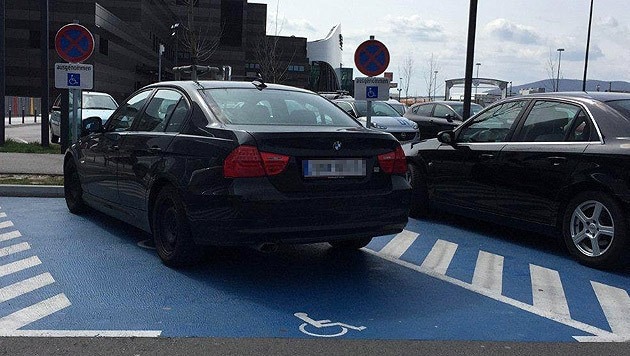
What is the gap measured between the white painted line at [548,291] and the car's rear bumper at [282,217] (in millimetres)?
1284

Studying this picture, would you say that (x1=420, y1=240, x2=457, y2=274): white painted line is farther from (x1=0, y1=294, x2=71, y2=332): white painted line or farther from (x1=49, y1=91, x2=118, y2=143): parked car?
(x1=49, y1=91, x2=118, y2=143): parked car

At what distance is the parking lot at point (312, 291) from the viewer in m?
4.07

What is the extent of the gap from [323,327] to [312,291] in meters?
0.82

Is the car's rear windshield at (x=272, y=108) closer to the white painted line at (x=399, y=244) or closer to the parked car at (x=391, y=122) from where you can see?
the white painted line at (x=399, y=244)

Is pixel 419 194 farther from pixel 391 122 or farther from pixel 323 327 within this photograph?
pixel 391 122

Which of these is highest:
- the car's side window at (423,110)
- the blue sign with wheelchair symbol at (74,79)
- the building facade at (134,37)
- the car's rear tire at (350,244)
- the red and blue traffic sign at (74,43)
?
the building facade at (134,37)

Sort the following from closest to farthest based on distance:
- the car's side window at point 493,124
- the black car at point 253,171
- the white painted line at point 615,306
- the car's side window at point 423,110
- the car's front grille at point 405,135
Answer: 1. the white painted line at point 615,306
2. the black car at point 253,171
3. the car's side window at point 493,124
4. the car's front grille at point 405,135
5. the car's side window at point 423,110

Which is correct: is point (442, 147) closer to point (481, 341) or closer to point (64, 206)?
point (481, 341)

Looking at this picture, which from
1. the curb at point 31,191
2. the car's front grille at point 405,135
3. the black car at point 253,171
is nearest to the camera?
the black car at point 253,171

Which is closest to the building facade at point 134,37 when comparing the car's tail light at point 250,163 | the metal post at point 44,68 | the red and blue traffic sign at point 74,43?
the metal post at point 44,68

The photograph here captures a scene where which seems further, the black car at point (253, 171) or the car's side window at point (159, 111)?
the car's side window at point (159, 111)

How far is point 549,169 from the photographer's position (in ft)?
20.4

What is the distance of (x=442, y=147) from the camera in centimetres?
780

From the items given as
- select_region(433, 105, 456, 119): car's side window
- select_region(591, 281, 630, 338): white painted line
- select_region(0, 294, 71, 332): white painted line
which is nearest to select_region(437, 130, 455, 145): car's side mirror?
select_region(591, 281, 630, 338): white painted line
